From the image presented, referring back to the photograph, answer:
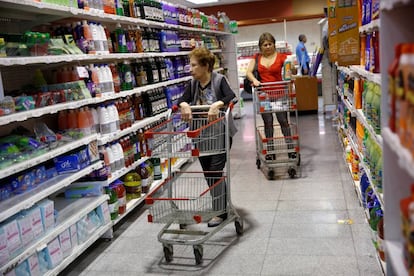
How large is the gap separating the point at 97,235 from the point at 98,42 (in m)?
1.78

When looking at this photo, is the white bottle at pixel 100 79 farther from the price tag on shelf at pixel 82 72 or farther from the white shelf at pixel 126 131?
the white shelf at pixel 126 131

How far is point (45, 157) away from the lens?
3.39 m

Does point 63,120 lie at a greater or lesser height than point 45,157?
greater

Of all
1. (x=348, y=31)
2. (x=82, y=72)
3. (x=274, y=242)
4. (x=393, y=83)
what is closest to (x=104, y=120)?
(x=82, y=72)

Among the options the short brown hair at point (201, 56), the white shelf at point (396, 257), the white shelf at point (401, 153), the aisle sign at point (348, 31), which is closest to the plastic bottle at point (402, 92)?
the white shelf at point (401, 153)

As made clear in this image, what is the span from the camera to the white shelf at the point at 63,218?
122 inches

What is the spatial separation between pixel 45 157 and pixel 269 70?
3586mm

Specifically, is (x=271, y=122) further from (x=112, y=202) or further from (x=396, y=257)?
(x=396, y=257)

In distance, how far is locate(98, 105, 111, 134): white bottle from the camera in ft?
14.0

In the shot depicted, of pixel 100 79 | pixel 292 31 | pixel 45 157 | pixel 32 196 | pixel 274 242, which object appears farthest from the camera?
pixel 292 31

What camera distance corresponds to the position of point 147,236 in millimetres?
4293

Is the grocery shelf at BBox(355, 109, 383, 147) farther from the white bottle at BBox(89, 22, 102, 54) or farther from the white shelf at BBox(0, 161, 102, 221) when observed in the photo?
the white bottle at BBox(89, 22, 102, 54)

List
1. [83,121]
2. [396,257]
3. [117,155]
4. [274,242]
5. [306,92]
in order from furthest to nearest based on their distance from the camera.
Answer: [306,92] → [117,155] → [83,121] → [274,242] → [396,257]

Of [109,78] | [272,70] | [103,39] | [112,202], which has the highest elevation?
[103,39]
